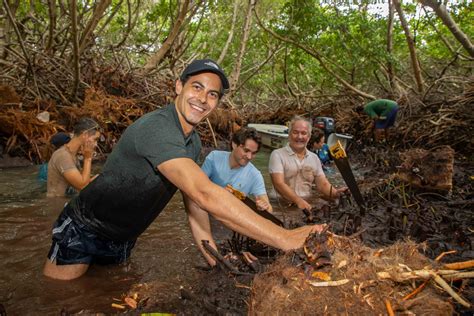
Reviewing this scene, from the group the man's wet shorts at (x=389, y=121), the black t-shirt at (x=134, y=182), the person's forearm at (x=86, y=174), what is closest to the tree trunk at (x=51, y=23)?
the person's forearm at (x=86, y=174)

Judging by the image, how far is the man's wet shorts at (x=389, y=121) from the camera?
32.6 feet

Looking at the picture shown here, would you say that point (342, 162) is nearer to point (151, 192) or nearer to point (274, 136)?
point (151, 192)

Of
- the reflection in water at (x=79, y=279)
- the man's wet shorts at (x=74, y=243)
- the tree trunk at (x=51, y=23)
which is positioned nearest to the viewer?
the reflection in water at (x=79, y=279)

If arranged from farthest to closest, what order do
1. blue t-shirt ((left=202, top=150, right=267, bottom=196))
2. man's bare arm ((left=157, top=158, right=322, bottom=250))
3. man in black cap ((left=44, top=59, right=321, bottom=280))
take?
blue t-shirt ((left=202, top=150, right=267, bottom=196)), man in black cap ((left=44, top=59, right=321, bottom=280)), man's bare arm ((left=157, top=158, right=322, bottom=250))

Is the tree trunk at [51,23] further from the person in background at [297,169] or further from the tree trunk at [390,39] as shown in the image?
the tree trunk at [390,39]

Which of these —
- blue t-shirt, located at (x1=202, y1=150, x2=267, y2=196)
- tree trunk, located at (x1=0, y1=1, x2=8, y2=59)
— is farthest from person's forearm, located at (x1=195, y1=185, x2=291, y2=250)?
tree trunk, located at (x1=0, y1=1, x2=8, y2=59)

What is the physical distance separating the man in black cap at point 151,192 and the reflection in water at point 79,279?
0.55 ft

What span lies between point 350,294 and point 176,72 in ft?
37.0

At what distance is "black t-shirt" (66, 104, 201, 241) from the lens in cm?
223

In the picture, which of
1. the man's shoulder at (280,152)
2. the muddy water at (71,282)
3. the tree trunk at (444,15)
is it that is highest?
the tree trunk at (444,15)

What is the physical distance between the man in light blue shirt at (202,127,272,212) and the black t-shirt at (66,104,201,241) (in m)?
1.42

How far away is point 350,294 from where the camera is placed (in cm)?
149

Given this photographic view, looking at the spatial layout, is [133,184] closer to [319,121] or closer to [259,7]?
[319,121]

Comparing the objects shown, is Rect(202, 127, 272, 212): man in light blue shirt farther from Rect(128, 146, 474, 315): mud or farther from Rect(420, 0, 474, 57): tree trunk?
Rect(420, 0, 474, 57): tree trunk
